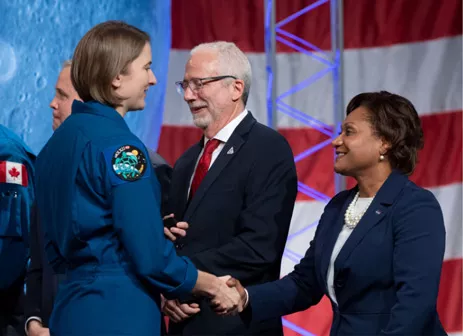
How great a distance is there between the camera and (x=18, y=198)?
2844mm

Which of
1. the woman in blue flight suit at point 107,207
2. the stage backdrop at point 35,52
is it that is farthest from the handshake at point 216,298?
the stage backdrop at point 35,52

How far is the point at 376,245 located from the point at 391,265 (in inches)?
2.6

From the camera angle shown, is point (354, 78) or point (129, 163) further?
point (354, 78)

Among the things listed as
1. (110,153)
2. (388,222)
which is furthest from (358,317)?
(110,153)

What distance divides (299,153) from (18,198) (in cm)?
222

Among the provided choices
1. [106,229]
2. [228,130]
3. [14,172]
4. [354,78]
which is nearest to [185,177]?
[228,130]

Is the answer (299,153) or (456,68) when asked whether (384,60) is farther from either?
(299,153)

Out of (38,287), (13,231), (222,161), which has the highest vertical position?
(222,161)

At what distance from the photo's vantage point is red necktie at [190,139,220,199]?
2.72 metres

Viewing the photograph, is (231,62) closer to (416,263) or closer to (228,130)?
(228,130)

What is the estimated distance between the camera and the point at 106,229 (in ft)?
6.47

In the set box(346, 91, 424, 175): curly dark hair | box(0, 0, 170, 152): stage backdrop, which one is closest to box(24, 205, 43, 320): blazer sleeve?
box(346, 91, 424, 175): curly dark hair

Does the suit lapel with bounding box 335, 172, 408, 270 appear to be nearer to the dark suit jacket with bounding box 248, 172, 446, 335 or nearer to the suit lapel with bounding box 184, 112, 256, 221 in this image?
the dark suit jacket with bounding box 248, 172, 446, 335

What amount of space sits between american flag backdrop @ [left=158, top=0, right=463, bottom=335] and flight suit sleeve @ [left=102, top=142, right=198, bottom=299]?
2597 millimetres
